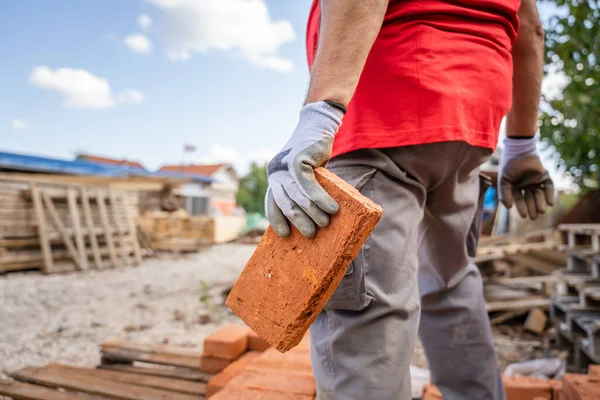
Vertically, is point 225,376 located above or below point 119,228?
above

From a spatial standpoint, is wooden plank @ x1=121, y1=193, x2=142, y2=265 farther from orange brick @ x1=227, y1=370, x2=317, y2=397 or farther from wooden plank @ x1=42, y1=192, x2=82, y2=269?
orange brick @ x1=227, y1=370, x2=317, y2=397

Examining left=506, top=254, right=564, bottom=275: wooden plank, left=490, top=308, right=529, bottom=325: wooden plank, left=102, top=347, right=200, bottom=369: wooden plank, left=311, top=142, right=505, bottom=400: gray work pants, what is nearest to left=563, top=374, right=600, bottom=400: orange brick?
left=311, top=142, right=505, bottom=400: gray work pants

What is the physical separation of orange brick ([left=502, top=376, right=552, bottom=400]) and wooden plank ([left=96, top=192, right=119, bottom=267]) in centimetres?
809

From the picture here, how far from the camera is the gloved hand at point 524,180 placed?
173 cm

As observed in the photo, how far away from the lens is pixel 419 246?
1.49 meters

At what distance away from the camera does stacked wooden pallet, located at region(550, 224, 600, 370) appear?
264cm

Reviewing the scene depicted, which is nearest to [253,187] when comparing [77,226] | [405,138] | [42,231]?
[77,226]

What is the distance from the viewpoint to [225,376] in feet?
6.03

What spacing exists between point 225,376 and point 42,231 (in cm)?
706

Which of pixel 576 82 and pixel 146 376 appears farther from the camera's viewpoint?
pixel 576 82

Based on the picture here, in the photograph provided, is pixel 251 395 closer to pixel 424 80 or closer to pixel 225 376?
pixel 225 376

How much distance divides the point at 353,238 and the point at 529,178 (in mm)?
1229

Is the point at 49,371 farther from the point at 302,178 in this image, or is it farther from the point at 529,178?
the point at 529,178

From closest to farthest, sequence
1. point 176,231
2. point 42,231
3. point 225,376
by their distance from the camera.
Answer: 1. point 225,376
2. point 42,231
3. point 176,231
